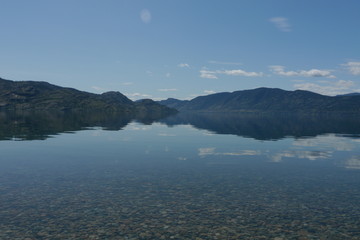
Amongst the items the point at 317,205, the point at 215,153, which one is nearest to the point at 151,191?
the point at 317,205

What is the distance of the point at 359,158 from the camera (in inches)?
1873

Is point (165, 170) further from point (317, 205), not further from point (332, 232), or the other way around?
point (332, 232)

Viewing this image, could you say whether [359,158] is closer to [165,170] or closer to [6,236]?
[165,170]

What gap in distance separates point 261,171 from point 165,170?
12497mm

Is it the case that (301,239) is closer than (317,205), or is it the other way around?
(301,239)

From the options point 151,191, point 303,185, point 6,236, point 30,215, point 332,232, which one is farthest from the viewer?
point 303,185

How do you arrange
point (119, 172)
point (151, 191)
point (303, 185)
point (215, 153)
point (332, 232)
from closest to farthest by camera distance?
point (332, 232), point (151, 191), point (303, 185), point (119, 172), point (215, 153)

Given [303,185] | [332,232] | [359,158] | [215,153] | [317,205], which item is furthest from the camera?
[215,153]

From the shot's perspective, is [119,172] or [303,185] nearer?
[303,185]

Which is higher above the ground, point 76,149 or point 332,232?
point 76,149

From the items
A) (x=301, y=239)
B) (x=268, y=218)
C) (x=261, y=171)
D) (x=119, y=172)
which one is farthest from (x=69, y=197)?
(x=261, y=171)

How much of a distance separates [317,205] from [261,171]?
12528 millimetres

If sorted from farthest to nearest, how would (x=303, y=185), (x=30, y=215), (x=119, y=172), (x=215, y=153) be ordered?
(x=215, y=153)
(x=119, y=172)
(x=303, y=185)
(x=30, y=215)

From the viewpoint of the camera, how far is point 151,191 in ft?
86.7
